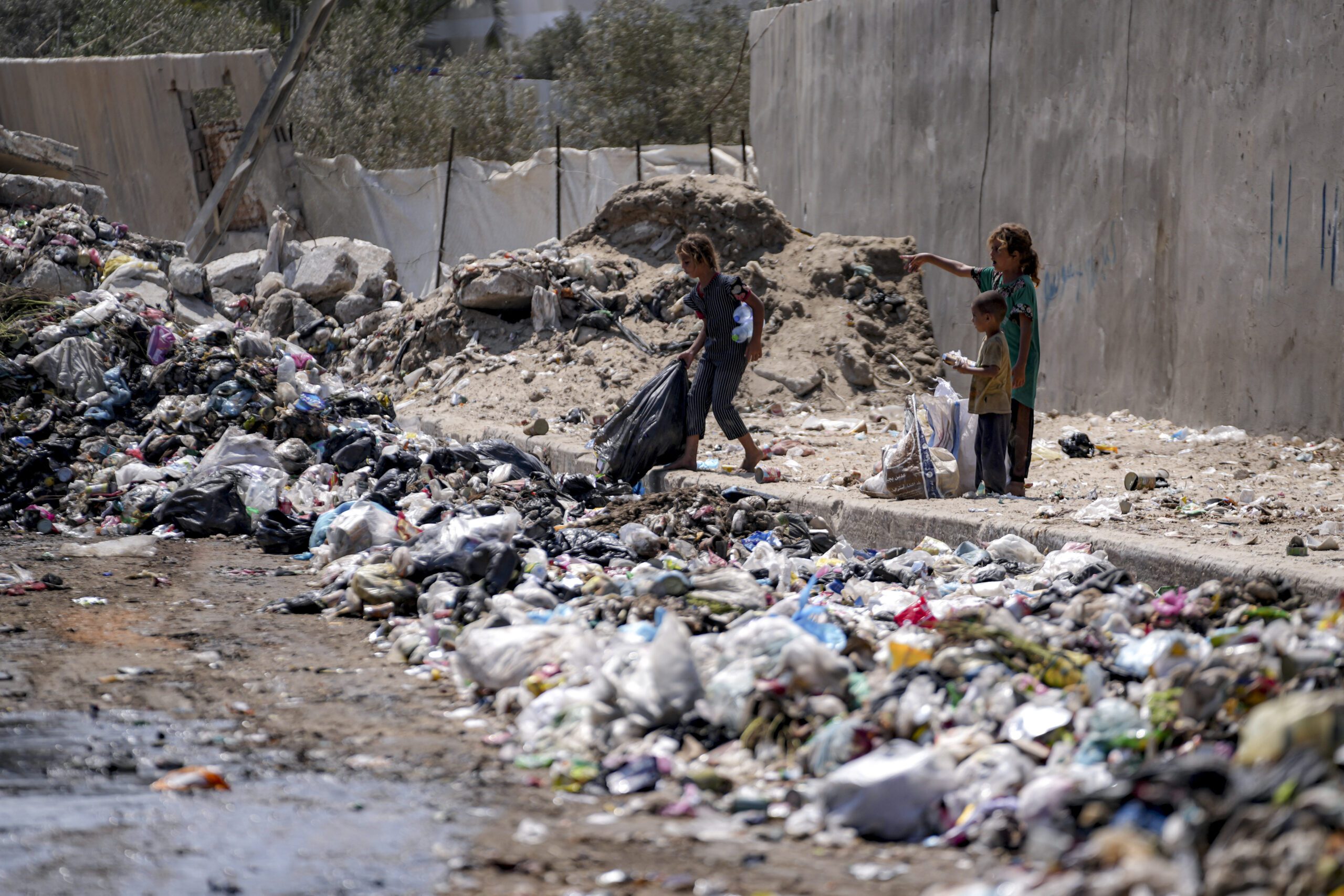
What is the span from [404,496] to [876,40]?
22.0ft

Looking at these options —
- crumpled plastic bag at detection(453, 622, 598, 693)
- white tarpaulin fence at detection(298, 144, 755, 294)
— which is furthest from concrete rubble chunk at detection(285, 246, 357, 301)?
crumpled plastic bag at detection(453, 622, 598, 693)

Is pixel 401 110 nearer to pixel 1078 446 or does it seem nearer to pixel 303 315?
pixel 303 315

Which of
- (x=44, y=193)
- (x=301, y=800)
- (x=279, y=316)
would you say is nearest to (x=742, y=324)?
(x=301, y=800)

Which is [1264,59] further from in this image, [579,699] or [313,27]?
[313,27]

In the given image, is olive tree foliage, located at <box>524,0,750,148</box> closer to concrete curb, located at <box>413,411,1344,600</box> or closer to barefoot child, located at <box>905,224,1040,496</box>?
concrete curb, located at <box>413,411,1344,600</box>

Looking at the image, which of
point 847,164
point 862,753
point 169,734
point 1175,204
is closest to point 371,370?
point 847,164

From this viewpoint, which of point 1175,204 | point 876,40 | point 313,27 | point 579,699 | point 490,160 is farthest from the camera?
point 490,160

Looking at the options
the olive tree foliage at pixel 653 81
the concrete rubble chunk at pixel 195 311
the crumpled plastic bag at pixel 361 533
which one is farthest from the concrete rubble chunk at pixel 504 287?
the olive tree foliage at pixel 653 81

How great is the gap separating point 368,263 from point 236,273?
5.35 ft

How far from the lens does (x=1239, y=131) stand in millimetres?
7195

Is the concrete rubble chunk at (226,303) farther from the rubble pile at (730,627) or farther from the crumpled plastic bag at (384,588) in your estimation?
the crumpled plastic bag at (384,588)

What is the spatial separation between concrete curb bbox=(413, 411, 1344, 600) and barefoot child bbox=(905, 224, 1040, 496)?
596mm

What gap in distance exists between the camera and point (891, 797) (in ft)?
8.96

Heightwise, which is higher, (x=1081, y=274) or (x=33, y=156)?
(x=33, y=156)
